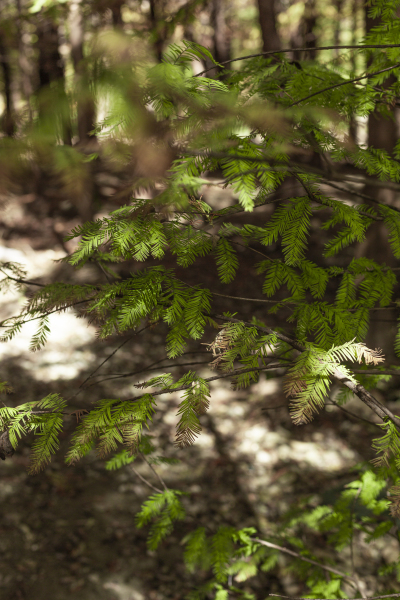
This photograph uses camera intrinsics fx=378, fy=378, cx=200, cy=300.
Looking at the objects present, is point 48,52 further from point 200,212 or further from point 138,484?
point 200,212

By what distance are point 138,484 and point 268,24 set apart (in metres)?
7.82

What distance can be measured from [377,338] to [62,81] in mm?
5668

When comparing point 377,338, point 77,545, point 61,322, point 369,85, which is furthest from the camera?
point 61,322

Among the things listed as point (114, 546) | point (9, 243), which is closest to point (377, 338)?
point (114, 546)

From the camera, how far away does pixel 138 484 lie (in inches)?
183

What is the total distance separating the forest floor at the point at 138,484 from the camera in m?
3.64

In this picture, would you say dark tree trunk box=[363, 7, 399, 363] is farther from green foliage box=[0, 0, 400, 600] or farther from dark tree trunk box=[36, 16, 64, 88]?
dark tree trunk box=[36, 16, 64, 88]

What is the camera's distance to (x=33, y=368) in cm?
642

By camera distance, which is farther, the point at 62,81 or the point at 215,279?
the point at 215,279

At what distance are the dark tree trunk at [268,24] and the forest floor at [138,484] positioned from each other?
5916mm

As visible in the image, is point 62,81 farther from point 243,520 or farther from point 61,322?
point 61,322

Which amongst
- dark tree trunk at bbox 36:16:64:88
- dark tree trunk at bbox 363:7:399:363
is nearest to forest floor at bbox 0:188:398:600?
dark tree trunk at bbox 363:7:399:363

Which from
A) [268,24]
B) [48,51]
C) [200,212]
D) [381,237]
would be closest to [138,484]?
[200,212]

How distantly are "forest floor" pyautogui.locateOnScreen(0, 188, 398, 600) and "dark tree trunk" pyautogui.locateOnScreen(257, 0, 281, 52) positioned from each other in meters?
5.92
